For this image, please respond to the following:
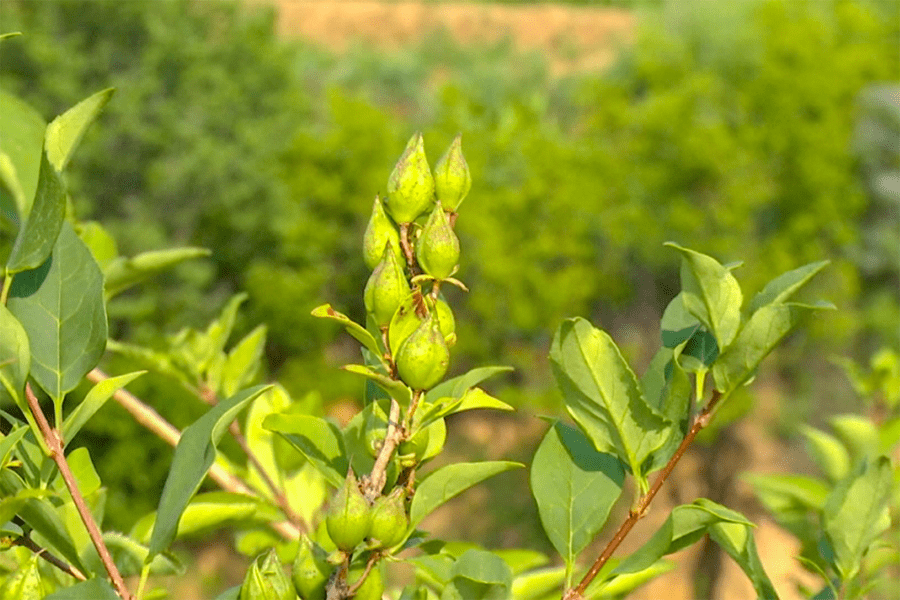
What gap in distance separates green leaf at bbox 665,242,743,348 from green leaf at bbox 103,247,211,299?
444mm

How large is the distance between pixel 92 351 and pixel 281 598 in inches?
7.5

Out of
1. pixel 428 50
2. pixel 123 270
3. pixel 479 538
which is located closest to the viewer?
pixel 123 270

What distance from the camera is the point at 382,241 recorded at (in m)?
0.55

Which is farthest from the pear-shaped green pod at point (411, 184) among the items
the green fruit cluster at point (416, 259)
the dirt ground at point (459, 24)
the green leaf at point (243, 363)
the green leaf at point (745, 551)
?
the dirt ground at point (459, 24)

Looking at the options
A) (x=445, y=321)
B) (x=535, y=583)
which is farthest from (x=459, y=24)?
(x=445, y=321)

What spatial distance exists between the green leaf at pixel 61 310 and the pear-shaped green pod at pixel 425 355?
0.65ft

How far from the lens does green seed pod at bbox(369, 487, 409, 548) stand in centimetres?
51

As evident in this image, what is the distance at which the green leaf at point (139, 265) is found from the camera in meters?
0.87

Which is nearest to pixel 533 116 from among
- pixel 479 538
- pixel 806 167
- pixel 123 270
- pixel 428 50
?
pixel 806 167

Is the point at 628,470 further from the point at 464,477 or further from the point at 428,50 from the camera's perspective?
the point at 428,50

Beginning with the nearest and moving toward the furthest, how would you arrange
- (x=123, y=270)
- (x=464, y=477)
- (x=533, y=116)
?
(x=464, y=477), (x=123, y=270), (x=533, y=116)

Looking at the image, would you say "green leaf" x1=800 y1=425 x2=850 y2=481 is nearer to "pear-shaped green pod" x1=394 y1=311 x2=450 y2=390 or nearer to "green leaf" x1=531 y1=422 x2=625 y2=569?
"green leaf" x1=531 y1=422 x2=625 y2=569

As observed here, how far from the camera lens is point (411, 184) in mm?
535

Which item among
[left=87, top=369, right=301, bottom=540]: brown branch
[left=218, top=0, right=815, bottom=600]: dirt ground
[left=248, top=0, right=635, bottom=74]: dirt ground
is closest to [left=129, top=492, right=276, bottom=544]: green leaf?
[left=87, top=369, right=301, bottom=540]: brown branch
